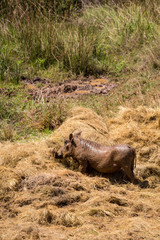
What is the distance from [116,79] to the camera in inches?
404

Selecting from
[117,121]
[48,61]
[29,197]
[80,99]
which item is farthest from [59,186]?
[48,61]

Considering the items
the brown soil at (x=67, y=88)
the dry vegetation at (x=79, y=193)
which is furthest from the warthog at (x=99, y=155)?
the brown soil at (x=67, y=88)

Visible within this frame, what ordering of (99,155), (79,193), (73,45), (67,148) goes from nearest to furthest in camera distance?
(79,193), (99,155), (67,148), (73,45)

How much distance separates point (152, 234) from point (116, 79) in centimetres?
687

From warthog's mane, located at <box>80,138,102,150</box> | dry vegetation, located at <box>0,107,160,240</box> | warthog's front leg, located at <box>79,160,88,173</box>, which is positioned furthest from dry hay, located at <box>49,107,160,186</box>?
warthog's mane, located at <box>80,138,102,150</box>

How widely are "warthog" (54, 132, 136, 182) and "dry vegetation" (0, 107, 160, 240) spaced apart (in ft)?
0.53

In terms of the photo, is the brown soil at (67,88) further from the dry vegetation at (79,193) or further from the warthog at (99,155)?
the warthog at (99,155)

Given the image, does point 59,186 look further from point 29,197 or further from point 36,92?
point 36,92

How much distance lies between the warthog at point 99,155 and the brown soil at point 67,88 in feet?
10.4

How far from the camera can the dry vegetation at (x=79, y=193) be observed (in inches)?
152

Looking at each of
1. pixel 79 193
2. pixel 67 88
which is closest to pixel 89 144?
pixel 79 193

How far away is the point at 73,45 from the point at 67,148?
571cm

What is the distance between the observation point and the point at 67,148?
209 inches

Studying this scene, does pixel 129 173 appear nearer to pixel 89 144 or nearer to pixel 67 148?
pixel 89 144
